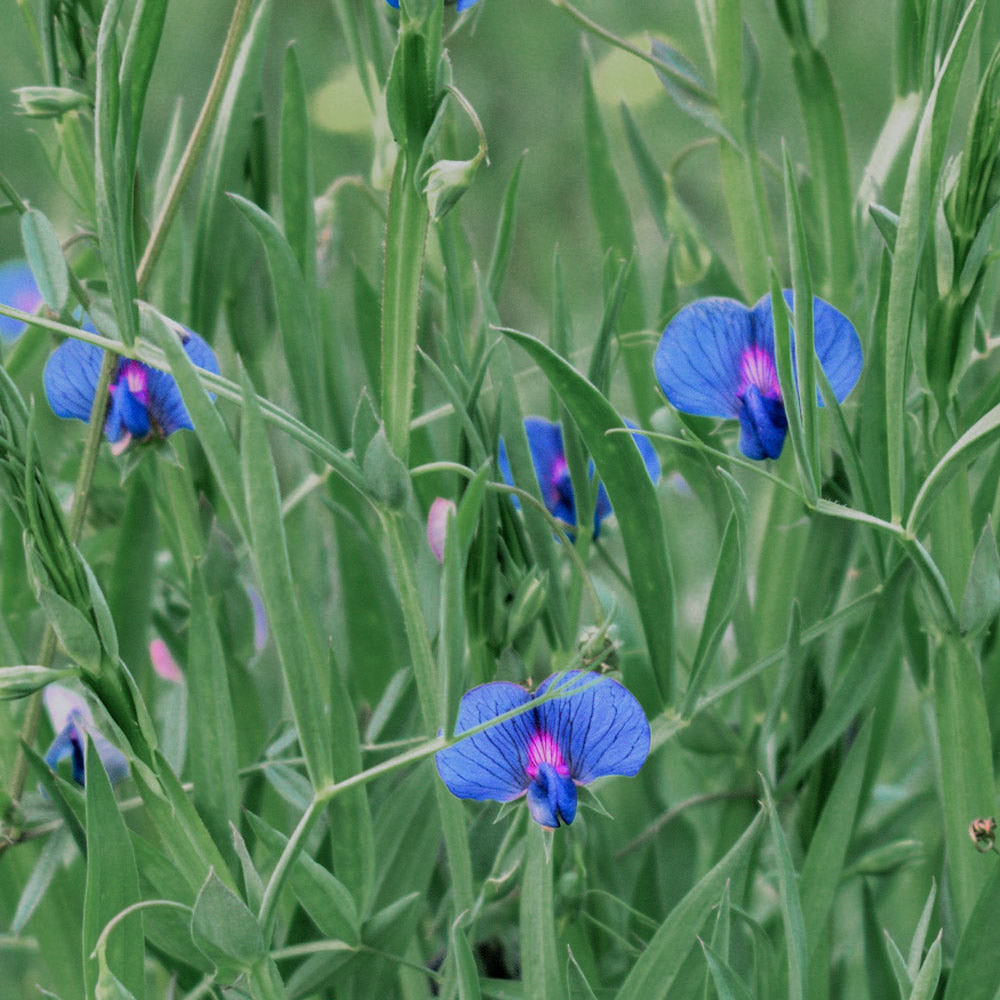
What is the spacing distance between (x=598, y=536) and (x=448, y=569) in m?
0.22

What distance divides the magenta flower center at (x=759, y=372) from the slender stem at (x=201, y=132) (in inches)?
8.2

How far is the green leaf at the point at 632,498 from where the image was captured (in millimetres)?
401

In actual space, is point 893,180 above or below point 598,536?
above

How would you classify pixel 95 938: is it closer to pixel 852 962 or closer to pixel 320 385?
pixel 320 385

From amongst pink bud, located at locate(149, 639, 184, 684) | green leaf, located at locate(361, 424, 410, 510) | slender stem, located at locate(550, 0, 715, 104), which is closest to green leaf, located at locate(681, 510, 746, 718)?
green leaf, located at locate(361, 424, 410, 510)

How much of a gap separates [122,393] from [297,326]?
69mm

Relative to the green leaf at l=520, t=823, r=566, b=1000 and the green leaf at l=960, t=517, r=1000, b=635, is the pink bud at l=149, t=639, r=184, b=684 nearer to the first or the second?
the green leaf at l=520, t=823, r=566, b=1000

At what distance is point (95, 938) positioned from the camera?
39 centimetres

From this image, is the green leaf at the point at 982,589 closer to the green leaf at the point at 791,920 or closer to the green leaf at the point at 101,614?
the green leaf at the point at 791,920

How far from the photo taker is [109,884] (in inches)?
15.7

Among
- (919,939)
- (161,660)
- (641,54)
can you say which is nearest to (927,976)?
(919,939)

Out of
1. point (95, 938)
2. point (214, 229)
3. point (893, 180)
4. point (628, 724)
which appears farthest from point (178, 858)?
point (893, 180)

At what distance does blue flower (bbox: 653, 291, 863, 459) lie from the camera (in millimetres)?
444

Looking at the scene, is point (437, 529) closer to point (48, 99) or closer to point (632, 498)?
point (632, 498)
